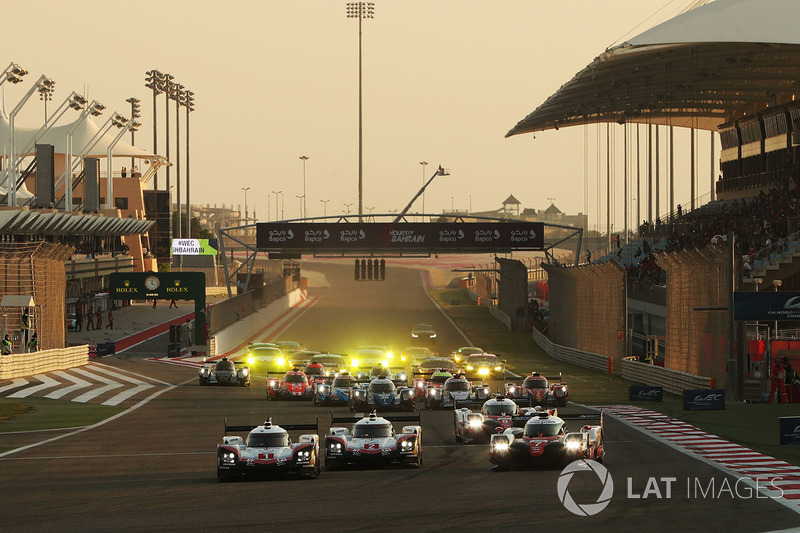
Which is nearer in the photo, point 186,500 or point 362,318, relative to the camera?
point 186,500

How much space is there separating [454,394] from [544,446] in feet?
41.8

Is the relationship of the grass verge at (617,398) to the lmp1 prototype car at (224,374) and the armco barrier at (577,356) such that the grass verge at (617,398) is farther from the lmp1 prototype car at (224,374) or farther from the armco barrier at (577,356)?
the lmp1 prototype car at (224,374)

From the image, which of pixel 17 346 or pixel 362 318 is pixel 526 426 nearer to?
pixel 17 346

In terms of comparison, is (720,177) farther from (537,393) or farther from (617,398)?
(537,393)

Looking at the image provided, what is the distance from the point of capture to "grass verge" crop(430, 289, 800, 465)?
27956 millimetres

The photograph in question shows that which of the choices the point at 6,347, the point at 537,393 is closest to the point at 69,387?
the point at 6,347

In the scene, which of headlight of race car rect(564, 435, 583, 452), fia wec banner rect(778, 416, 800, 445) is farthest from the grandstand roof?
headlight of race car rect(564, 435, 583, 452)

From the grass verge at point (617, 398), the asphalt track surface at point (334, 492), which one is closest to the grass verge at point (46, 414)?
the asphalt track surface at point (334, 492)

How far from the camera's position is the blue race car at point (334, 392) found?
1447 inches

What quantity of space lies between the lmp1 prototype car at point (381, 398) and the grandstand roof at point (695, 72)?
19.4 m

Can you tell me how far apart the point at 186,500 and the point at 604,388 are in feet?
91.2

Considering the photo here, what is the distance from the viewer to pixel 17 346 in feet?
166

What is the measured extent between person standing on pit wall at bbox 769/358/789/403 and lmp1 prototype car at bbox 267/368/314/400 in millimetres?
15847

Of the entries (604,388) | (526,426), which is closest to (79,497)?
(526,426)
